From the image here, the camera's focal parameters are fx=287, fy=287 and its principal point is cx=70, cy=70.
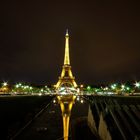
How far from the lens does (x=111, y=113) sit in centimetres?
936

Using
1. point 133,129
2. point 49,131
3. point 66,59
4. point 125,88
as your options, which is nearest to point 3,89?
point 66,59

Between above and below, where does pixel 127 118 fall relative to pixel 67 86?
below

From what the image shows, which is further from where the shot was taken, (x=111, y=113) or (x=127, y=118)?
(x=111, y=113)

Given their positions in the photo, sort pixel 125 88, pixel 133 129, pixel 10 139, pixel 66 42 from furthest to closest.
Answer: pixel 66 42 → pixel 125 88 → pixel 10 139 → pixel 133 129

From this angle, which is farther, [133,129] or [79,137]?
[79,137]

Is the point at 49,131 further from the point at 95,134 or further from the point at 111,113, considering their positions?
the point at 111,113

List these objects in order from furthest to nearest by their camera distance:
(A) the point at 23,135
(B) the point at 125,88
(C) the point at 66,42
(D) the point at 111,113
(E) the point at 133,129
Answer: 1. (C) the point at 66,42
2. (B) the point at 125,88
3. (A) the point at 23,135
4. (D) the point at 111,113
5. (E) the point at 133,129

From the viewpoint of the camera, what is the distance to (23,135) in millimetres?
14297

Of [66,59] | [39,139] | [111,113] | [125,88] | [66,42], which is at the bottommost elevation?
[39,139]

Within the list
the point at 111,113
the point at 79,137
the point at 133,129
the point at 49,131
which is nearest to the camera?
the point at 133,129

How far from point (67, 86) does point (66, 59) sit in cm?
2857

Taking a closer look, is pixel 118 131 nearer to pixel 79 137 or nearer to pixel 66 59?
pixel 79 137

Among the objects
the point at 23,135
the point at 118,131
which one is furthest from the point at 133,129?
the point at 23,135

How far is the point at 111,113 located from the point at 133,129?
1574 millimetres
